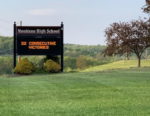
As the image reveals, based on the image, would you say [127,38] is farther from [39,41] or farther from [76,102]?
[76,102]

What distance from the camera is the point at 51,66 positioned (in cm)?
4922

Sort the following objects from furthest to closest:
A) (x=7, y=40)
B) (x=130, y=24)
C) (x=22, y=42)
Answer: (x=7, y=40) < (x=130, y=24) < (x=22, y=42)

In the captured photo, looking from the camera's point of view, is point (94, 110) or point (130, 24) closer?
point (94, 110)

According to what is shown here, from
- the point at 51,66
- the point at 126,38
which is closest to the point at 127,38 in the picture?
the point at 126,38

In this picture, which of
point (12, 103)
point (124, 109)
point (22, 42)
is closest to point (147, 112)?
point (124, 109)

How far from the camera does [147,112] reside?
12656 mm

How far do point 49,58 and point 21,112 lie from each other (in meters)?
38.5

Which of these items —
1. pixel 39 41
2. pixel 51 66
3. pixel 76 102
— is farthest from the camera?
pixel 51 66

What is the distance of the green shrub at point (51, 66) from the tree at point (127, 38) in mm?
11770

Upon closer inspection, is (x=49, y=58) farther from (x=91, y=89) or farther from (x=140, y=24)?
(x=91, y=89)

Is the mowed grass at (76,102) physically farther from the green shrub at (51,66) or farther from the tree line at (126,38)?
the tree line at (126,38)

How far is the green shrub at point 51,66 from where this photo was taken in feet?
161

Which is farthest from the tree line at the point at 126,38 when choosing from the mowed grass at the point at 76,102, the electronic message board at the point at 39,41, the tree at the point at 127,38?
the mowed grass at the point at 76,102

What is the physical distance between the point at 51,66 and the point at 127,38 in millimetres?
13557
